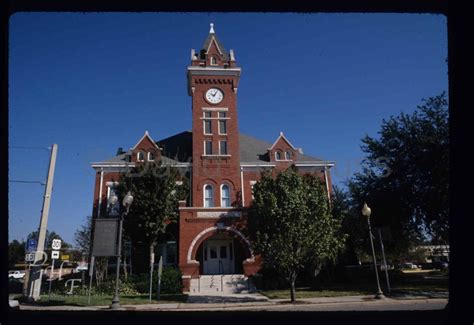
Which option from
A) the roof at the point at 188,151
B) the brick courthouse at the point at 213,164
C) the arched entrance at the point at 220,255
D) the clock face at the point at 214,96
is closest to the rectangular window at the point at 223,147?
the brick courthouse at the point at 213,164

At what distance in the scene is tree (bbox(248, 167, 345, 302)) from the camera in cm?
1727

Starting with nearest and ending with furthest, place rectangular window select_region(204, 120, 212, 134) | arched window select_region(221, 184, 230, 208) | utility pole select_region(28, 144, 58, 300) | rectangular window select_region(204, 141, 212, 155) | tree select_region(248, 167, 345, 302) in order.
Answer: utility pole select_region(28, 144, 58, 300)
tree select_region(248, 167, 345, 302)
arched window select_region(221, 184, 230, 208)
rectangular window select_region(204, 141, 212, 155)
rectangular window select_region(204, 120, 212, 134)

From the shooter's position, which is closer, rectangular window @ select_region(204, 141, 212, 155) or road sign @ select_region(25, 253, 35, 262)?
road sign @ select_region(25, 253, 35, 262)

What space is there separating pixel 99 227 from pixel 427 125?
19.5 metres

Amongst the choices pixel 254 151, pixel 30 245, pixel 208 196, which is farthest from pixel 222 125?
pixel 30 245

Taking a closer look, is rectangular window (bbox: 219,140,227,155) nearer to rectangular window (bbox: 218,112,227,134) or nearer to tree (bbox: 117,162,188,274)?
rectangular window (bbox: 218,112,227,134)

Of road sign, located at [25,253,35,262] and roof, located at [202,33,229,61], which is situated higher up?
roof, located at [202,33,229,61]

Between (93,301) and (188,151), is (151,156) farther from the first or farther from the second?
(93,301)

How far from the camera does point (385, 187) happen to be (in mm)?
22266

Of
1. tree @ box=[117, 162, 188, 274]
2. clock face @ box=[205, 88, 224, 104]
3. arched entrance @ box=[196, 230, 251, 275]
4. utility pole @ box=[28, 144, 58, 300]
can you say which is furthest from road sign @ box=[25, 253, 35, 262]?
clock face @ box=[205, 88, 224, 104]

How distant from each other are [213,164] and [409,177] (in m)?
14.4

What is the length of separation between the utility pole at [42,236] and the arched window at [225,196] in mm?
15475
